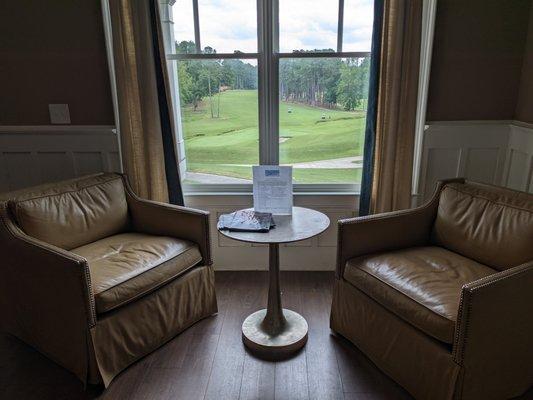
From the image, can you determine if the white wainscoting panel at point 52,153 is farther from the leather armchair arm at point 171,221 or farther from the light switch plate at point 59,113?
the leather armchair arm at point 171,221

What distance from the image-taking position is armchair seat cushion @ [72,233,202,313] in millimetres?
1733

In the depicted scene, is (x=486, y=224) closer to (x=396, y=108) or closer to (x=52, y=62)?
(x=396, y=108)

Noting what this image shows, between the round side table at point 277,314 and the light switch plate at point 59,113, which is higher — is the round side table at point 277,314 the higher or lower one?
the lower one

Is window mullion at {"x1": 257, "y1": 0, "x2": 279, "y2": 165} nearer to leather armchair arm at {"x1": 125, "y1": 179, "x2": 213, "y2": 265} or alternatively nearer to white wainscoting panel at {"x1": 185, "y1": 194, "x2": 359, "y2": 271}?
white wainscoting panel at {"x1": 185, "y1": 194, "x2": 359, "y2": 271}

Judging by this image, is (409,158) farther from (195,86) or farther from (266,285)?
(195,86)

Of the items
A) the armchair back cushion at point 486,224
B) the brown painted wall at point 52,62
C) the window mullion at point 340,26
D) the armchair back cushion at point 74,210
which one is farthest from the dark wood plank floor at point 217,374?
the window mullion at point 340,26

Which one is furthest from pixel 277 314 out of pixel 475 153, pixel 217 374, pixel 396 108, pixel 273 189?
pixel 475 153

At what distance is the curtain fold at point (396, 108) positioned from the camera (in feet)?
7.30

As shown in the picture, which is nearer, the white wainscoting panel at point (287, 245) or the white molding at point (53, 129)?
the white molding at point (53, 129)

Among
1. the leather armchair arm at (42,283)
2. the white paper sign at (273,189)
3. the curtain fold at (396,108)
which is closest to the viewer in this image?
the leather armchair arm at (42,283)

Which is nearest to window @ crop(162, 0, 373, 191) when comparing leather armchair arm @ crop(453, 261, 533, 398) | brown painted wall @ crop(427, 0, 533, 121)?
brown painted wall @ crop(427, 0, 533, 121)

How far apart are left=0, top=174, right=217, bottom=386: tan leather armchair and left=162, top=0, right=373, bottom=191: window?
25.2 inches

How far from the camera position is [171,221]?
225cm

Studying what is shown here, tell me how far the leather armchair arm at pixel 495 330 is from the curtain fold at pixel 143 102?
183 cm
